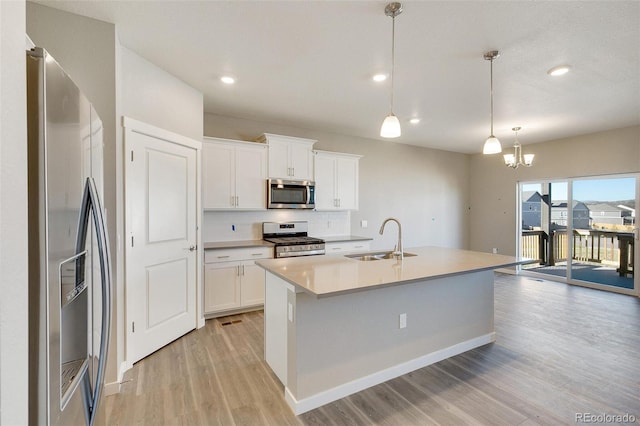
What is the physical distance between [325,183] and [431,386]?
3.16 metres

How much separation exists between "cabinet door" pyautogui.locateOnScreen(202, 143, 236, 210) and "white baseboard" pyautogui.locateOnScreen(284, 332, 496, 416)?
252 centimetres

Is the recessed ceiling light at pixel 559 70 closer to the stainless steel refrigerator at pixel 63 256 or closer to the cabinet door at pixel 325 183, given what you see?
the cabinet door at pixel 325 183

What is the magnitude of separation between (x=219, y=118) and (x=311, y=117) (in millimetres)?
1358

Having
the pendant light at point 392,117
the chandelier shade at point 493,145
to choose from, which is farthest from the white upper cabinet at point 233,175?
the chandelier shade at point 493,145

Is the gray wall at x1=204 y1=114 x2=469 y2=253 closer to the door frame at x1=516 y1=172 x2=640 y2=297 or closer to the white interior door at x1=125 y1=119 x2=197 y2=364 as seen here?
the door frame at x1=516 y1=172 x2=640 y2=297

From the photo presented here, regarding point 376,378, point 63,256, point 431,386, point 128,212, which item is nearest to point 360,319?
point 376,378

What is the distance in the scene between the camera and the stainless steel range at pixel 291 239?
396 centimetres

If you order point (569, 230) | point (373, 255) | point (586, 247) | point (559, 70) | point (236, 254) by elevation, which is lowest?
point (586, 247)

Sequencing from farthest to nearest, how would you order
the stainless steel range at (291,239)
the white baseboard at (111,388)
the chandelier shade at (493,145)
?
the stainless steel range at (291,239) < the chandelier shade at (493,145) < the white baseboard at (111,388)

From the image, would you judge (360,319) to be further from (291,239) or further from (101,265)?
(291,239)

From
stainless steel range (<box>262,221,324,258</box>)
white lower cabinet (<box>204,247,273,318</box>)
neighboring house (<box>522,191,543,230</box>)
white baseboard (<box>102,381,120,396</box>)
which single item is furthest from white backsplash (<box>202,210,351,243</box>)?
neighboring house (<box>522,191,543,230</box>)

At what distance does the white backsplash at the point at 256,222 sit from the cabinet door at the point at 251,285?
25.8 inches

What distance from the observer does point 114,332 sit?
2207mm

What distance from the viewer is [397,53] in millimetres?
2533
